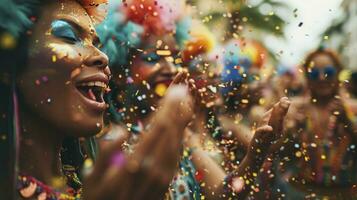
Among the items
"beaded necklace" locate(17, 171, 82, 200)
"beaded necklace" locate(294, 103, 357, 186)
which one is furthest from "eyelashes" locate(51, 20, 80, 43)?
"beaded necklace" locate(294, 103, 357, 186)

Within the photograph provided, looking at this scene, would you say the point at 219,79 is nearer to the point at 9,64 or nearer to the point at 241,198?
the point at 241,198

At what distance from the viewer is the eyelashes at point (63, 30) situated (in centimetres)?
165

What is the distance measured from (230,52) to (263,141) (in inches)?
53.4

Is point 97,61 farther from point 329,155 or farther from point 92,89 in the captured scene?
point 329,155

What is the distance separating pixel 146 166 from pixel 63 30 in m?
0.61

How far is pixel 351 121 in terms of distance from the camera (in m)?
3.12

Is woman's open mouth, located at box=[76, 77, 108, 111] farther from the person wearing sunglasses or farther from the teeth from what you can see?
the person wearing sunglasses

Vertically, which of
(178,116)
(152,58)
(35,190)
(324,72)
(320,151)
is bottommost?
(320,151)

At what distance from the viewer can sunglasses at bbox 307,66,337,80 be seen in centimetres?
334

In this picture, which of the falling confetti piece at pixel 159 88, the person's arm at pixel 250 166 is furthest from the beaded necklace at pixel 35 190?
the falling confetti piece at pixel 159 88

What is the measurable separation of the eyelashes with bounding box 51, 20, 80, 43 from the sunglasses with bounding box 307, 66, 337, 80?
2.04 metres

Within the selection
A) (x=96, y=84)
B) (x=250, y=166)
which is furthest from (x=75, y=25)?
(x=250, y=166)

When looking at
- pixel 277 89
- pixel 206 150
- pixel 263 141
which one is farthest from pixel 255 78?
pixel 263 141

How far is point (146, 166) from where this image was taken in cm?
126
